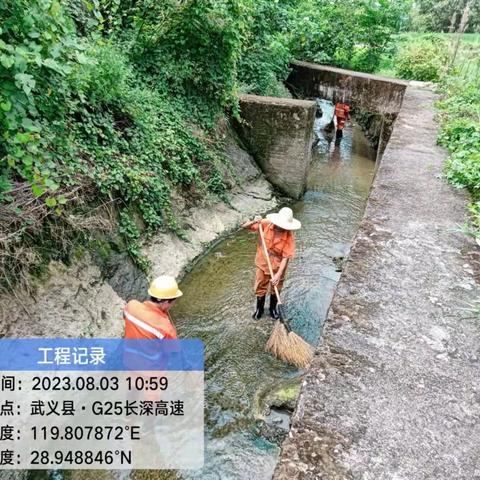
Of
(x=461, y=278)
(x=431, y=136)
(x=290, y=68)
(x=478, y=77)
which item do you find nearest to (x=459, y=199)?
(x=461, y=278)

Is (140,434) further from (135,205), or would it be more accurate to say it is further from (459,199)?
(459,199)

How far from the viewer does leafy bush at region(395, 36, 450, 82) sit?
45.5ft

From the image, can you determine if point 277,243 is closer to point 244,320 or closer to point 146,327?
point 244,320

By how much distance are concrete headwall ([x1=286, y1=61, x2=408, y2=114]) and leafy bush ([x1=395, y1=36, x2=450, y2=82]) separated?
1887mm

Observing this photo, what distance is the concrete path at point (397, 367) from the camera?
2518 mm

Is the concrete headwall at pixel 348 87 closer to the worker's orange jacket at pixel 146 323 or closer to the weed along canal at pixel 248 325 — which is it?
the weed along canal at pixel 248 325

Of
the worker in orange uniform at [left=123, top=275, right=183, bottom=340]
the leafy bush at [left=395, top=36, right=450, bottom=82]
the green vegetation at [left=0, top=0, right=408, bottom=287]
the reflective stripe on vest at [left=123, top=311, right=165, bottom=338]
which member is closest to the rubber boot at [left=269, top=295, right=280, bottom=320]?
the green vegetation at [left=0, top=0, right=408, bottom=287]

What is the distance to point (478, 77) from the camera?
10.8 metres

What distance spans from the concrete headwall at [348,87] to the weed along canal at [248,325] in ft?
10.2

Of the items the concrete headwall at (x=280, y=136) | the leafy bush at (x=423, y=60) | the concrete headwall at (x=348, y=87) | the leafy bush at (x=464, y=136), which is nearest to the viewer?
the leafy bush at (x=464, y=136)

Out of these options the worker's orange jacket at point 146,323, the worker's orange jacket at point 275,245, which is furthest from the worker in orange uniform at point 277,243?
the worker's orange jacket at point 146,323

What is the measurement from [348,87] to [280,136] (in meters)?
3.86

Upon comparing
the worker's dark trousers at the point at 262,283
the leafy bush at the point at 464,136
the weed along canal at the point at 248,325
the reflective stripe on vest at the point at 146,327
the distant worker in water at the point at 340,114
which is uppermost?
the leafy bush at the point at 464,136
